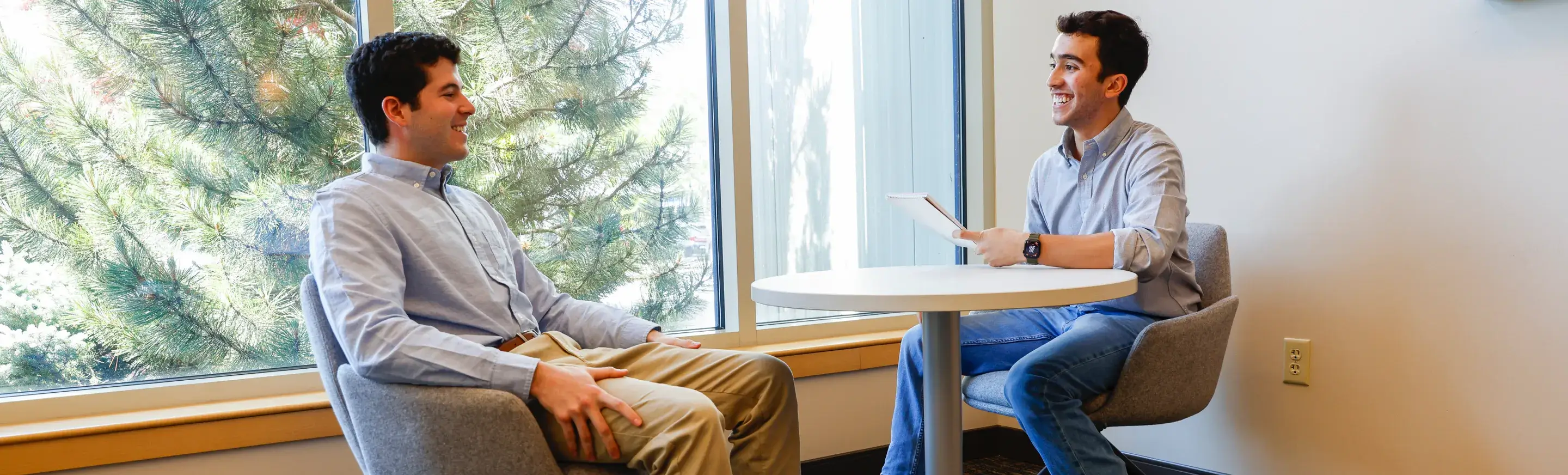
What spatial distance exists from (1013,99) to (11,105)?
8.43ft

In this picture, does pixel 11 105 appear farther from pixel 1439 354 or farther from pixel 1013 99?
pixel 1439 354

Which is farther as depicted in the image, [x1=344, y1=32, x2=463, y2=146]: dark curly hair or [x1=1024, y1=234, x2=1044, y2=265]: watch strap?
[x1=1024, y1=234, x2=1044, y2=265]: watch strap

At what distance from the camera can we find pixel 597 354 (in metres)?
1.88

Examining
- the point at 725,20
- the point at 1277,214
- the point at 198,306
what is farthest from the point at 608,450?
the point at 1277,214

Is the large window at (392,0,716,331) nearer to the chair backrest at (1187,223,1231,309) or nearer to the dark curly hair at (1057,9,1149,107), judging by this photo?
the dark curly hair at (1057,9,1149,107)

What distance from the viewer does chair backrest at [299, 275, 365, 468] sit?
163 cm

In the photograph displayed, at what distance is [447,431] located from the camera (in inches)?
57.4

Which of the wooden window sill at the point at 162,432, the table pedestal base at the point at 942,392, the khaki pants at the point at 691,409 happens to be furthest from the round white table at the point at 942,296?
the wooden window sill at the point at 162,432

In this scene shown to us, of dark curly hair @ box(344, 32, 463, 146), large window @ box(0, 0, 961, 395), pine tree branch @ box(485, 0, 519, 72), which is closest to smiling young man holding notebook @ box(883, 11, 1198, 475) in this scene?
large window @ box(0, 0, 961, 395)

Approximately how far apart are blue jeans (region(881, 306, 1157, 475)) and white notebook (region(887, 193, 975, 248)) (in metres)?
0.18

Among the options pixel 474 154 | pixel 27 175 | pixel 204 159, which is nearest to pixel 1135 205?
pixel 474 154

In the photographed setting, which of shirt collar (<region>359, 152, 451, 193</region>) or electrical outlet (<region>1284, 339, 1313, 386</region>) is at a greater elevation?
shirt collar (<region>359, 152, 451, 193</region>)

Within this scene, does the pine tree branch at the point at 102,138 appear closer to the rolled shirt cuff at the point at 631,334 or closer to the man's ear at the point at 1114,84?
the rolled shirt cuff at the point at 631,334

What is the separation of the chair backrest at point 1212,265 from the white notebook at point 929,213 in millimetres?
596
